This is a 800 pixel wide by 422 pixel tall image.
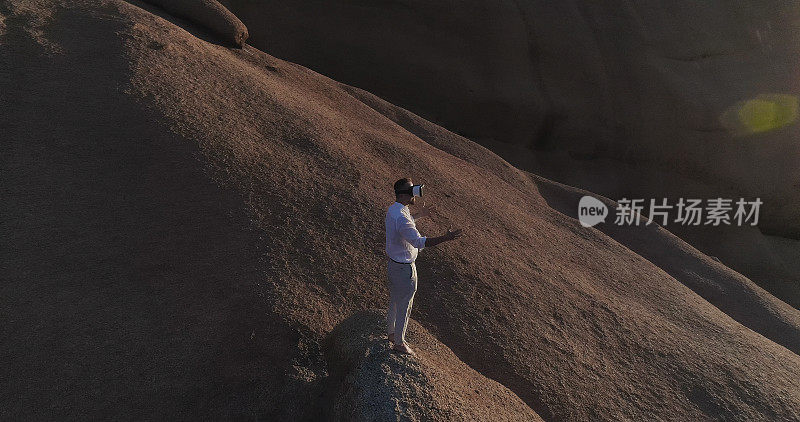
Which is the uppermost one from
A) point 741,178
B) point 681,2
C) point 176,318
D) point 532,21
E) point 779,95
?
point 681,2

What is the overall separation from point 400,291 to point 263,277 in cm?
144

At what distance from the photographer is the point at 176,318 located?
4191mm

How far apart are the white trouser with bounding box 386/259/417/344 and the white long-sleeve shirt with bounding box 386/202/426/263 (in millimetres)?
55

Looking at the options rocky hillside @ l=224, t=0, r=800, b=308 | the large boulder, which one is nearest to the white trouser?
the large boulder

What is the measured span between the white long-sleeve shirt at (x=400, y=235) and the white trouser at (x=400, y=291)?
5cm

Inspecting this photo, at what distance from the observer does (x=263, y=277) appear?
4.53 metres

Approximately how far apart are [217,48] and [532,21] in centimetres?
803

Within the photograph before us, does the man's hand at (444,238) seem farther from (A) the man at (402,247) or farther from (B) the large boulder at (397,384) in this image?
(B) the large boulder at (397,384)

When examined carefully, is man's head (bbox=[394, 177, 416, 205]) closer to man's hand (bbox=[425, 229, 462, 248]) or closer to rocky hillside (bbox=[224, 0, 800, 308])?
man's hand (bbox=[425, 229, 462, 248])

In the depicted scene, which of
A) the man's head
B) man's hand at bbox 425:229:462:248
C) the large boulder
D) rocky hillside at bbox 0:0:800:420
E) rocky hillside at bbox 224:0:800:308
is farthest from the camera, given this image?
rocky hillside at bbox 224:0:800:308

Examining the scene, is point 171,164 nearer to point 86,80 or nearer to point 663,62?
point 86,80

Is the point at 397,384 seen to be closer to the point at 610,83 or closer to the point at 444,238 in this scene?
the point at 444,238

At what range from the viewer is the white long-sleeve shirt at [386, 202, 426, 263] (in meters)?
3.39

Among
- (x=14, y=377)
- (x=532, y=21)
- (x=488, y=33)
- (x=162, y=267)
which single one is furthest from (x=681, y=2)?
(x=14, y=377)
